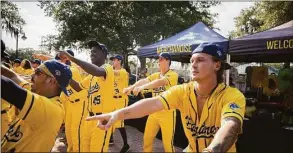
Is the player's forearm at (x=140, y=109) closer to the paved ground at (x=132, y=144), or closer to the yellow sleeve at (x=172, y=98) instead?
the yellow sleeve at (x=172, y=98)

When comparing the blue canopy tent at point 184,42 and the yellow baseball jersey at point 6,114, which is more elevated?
the blue canopy tent at point 184,42

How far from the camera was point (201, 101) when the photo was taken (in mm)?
2666

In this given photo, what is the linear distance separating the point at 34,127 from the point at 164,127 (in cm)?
357

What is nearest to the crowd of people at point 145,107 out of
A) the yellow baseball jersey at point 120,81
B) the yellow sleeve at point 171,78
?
the yellow sleeve at point 171,78

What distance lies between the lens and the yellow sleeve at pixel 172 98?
105 inches

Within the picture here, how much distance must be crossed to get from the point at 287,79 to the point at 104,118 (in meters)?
6.61

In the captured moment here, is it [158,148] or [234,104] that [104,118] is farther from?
[158,148]

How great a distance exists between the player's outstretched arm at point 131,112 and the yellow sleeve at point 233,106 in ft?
1.85

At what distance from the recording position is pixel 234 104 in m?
2.35

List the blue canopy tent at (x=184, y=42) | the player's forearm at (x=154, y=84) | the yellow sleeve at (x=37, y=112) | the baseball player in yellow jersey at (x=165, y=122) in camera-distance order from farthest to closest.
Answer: the blue canopy tent at (x=184, y=42) → the baseball player in yellow jersey at (x=165, y=122) → the player's forearm at (x=154, y=84) → the yellow sleeve at (x=37, y=112)

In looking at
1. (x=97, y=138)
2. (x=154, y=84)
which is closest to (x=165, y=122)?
(x=154, y=84)

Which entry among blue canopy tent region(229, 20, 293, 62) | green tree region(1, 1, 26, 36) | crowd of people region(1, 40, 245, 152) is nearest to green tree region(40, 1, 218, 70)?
green tree region(1, 1, 26, 36)

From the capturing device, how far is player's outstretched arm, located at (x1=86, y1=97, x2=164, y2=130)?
224 centimetres

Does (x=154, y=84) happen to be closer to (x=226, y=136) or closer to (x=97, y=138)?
(x=97, y=138)
